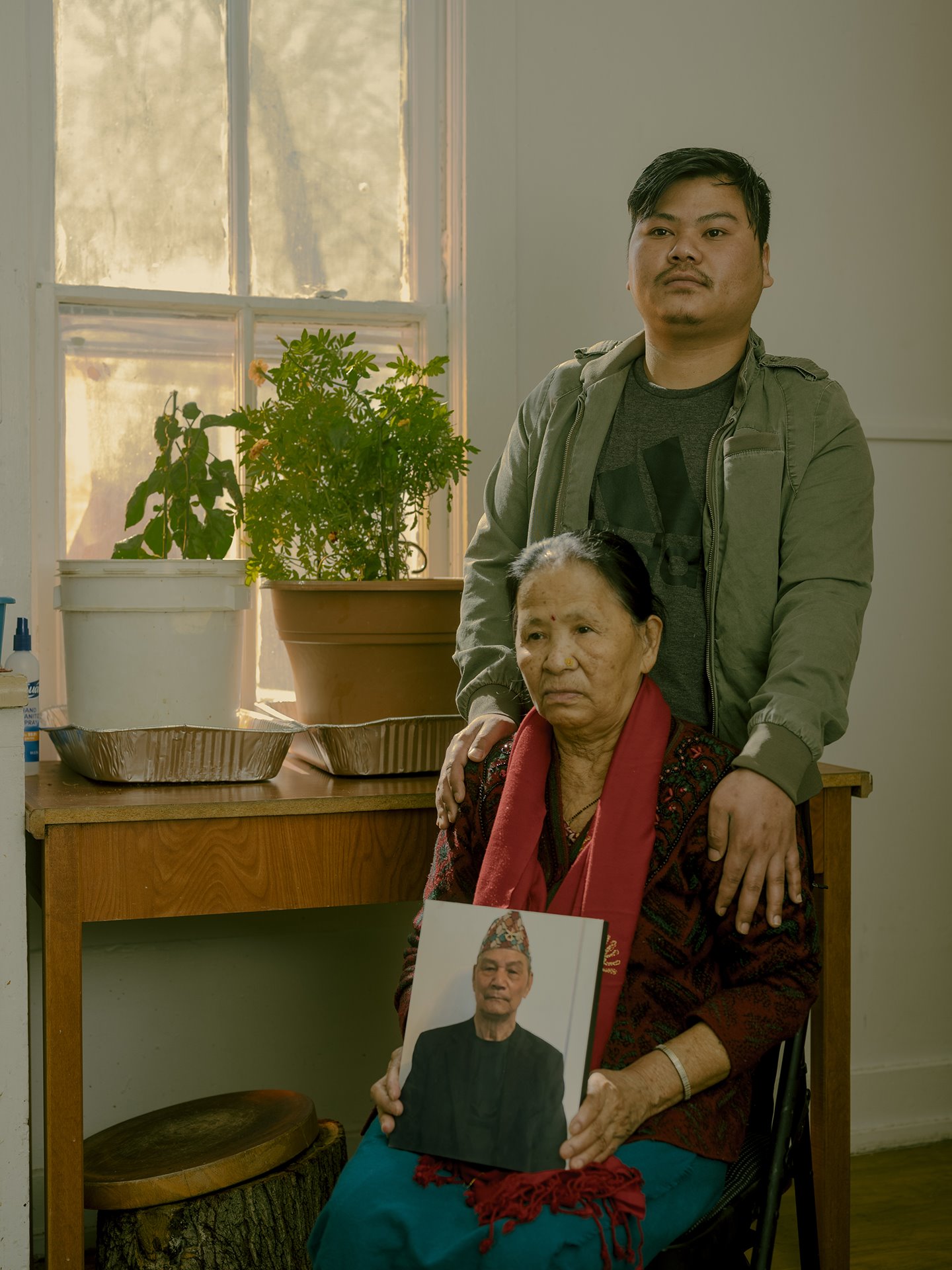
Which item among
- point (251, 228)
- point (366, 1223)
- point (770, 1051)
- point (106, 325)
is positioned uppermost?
point (251, 228)

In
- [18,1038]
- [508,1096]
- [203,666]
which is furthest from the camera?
[203,666]

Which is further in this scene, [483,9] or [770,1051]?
[483,9]

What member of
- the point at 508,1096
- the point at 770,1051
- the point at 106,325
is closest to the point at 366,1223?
the point at 508,1096

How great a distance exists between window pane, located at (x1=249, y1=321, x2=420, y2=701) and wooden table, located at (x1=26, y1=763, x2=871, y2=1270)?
1.86 ft

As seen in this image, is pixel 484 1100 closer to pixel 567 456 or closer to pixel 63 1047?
pixel 63 1047

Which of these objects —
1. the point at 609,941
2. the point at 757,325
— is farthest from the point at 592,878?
the point at 757,325

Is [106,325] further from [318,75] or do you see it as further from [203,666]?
[203,666]

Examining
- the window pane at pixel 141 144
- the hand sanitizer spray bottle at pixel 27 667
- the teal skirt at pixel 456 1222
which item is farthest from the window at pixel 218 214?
the teal skirt at pixel 456 1222

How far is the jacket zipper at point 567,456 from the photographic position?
2012mm

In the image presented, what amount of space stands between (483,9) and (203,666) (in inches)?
61.6

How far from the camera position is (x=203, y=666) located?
2.20 meters

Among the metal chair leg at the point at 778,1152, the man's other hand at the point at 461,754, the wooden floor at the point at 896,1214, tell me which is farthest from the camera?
the wooden floor at the point at 896,1214

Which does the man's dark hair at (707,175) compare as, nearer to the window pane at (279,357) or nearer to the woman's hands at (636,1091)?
the window pane at (279,357)

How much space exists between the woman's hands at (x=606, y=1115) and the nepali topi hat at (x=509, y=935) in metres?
0.17
